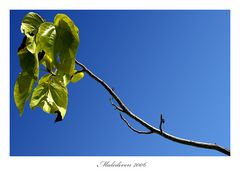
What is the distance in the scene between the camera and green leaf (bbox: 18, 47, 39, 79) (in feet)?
2.71

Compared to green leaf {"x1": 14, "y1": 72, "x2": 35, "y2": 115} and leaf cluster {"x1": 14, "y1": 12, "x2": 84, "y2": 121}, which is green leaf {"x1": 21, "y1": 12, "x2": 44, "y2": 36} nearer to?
leaf cluster {"x1": 14, "y1": 12, "x2": 84, "y2": 121}

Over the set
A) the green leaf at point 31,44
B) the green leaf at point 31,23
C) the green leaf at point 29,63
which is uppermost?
the green leaf at point 31,23

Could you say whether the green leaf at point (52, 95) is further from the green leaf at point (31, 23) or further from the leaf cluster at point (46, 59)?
the green leaf at point (31, 23)

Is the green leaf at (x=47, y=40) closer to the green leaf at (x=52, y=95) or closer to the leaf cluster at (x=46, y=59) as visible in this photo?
the leaf cluster at (x=46, y=59)

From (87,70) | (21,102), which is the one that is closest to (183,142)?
(87,70)

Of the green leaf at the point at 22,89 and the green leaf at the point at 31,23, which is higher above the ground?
the green leaf at the point at 31,23

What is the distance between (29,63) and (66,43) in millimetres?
95

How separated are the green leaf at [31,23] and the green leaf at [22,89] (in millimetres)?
115

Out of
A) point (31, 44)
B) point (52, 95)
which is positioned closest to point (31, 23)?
point (31, 44)

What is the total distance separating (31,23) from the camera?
3.04 feet

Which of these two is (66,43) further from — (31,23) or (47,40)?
(31,23)

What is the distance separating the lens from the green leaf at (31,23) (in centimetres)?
91

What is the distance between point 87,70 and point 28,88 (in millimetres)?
173

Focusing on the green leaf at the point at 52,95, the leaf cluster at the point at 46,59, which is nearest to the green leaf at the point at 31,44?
the leaf cluster at the point at 46,59
